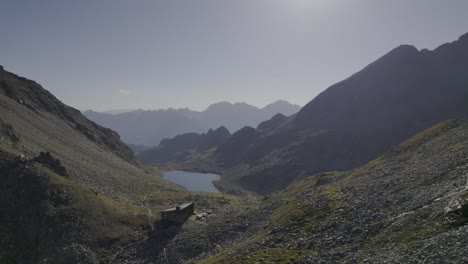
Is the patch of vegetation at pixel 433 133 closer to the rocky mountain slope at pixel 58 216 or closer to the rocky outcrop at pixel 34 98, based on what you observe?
the rocky mountain slope at pixel 58 216

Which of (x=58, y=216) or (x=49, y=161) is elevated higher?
(x=49, y=161)

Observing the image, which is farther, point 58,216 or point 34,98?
point 34,98

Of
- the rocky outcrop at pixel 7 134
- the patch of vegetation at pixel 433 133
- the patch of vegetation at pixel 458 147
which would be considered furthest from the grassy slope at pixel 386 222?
the rocky outcrop at pixel 7 134

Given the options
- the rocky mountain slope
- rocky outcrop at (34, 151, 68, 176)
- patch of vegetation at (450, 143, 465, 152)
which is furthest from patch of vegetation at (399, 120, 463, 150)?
rocky outcrop at (34, 151, 68, 176)

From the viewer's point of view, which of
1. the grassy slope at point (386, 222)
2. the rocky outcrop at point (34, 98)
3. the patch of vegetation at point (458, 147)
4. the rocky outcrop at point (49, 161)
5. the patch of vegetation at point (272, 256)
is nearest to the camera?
the grassy slope at point (386, 222)

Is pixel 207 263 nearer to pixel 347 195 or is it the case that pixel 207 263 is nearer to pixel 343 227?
pixel 343 227

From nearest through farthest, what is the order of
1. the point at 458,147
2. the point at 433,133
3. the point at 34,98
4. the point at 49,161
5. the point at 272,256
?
the point at 272,256 → the point at 458,147 → the point at 49,161 → the point at 433,133 → the point at 34,98

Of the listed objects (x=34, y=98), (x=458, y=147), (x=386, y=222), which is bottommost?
(x=386, y=222)

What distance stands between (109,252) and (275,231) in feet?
85.1

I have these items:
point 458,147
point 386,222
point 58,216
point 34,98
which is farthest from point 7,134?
point 458,147

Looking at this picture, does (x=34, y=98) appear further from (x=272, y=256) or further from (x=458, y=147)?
(x=458, y=147)

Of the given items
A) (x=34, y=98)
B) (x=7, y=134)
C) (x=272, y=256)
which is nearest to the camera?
(x=272, y=256)

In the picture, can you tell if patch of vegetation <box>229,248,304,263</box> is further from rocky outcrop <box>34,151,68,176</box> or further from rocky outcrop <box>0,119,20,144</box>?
rocky outcrop <box>0,119,20,144</box>

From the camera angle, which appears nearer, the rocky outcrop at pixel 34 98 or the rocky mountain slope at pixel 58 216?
the rocky mountain slope at pixel 58 216
